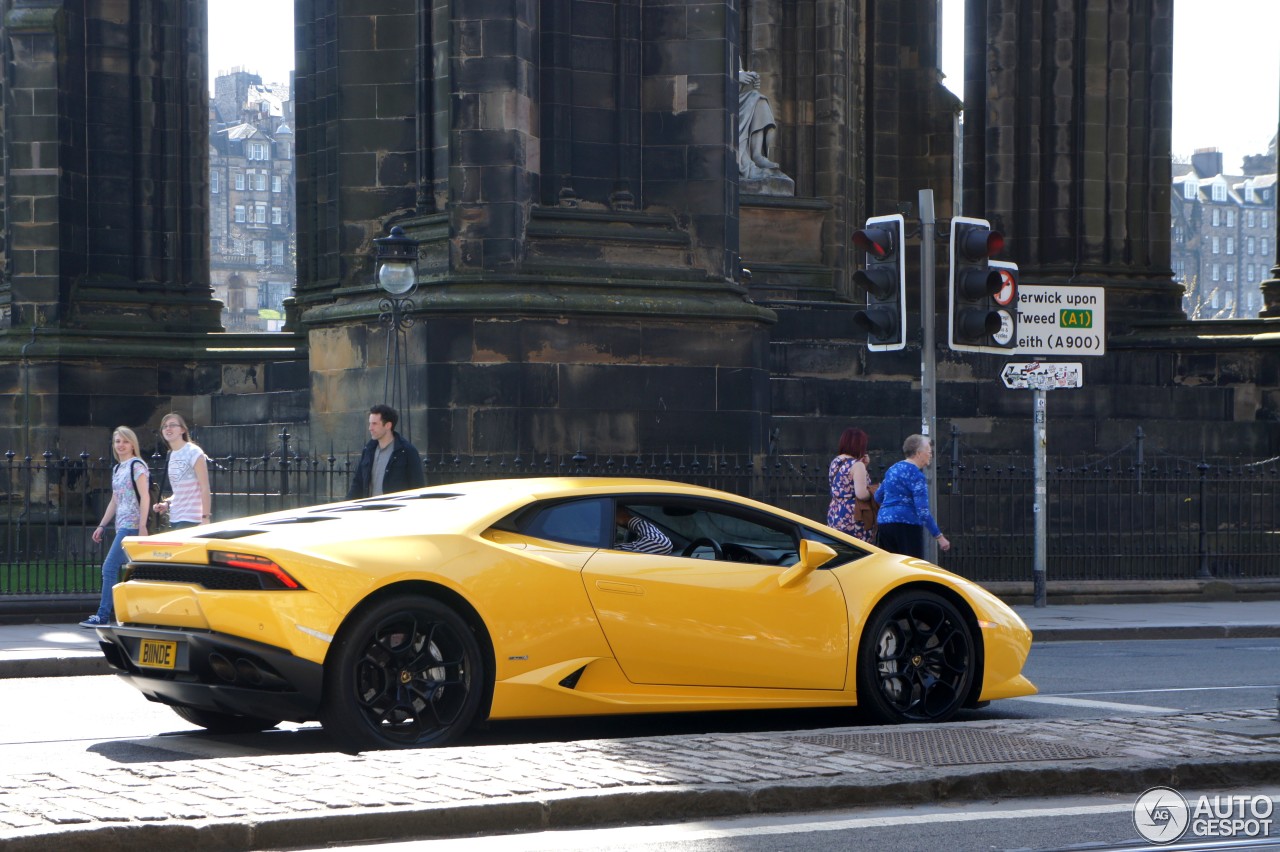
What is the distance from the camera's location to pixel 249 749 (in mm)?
8953

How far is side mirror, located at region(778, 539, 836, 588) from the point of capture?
960cm

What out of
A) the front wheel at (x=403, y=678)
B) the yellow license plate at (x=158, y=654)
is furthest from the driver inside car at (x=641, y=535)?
the yellow license plate at (x=158, y=654)

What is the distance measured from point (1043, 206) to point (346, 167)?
12989 millimetres

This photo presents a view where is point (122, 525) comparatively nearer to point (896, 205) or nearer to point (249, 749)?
point (249, 749)

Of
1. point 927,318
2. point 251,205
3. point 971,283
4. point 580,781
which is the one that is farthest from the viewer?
point 251,205

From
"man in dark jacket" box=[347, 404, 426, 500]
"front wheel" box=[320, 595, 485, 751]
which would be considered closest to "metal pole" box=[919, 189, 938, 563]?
"man in dark jacket" box=[347, 404, 426, 500]

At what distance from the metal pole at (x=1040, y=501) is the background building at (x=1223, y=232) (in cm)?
14753

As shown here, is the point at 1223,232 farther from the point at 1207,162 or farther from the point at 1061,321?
the point at 1061,321

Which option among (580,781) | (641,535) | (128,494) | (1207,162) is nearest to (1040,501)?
(128,494)

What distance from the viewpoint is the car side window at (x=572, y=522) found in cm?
930

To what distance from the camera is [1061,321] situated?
59.5ft

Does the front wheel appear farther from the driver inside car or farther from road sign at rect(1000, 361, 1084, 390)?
road sign at rect(1000, 361, 1084, 390)

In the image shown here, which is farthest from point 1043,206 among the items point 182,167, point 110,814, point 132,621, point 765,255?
point 110,814

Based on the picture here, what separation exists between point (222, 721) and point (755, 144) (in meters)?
19.0
